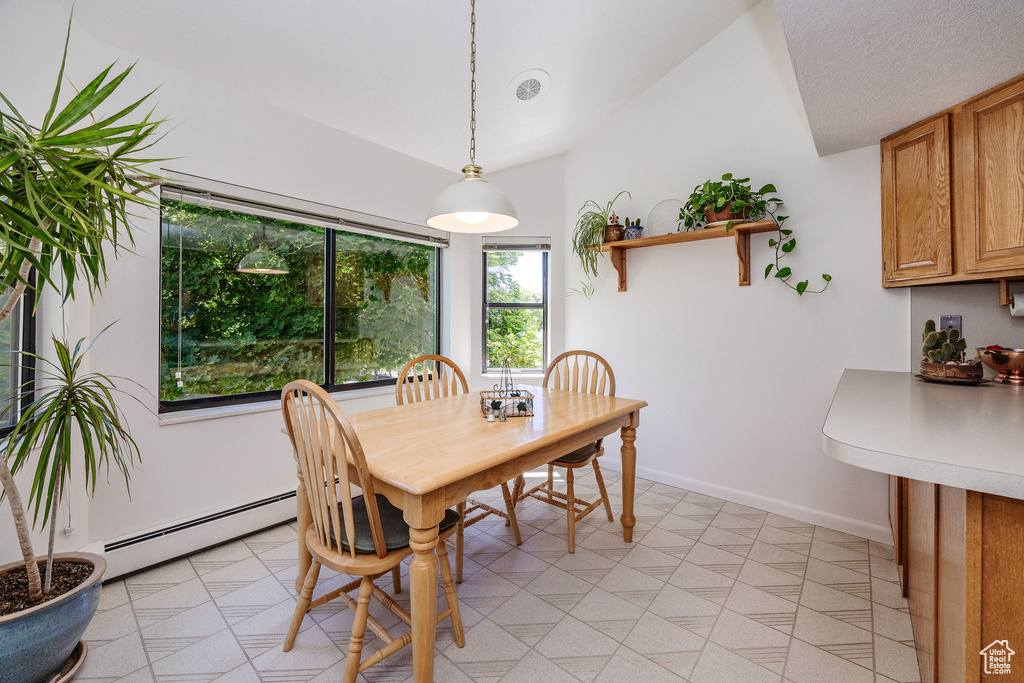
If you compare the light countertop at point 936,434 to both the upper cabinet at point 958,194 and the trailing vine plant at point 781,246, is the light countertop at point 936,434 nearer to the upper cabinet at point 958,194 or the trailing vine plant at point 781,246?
the upper cabinet at point 958,194

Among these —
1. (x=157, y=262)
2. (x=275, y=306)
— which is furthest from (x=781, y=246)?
(x=157, y=262)

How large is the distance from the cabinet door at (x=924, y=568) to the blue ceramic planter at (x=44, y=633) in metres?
2.60

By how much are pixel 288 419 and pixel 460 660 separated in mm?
1058

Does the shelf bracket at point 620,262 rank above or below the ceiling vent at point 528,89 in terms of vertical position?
below

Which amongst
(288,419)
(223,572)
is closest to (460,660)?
(288,419)

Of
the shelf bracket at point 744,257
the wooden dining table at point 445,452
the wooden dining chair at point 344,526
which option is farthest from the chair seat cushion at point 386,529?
the shelf bracket at point 744,257

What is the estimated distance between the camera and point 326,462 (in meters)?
1.29

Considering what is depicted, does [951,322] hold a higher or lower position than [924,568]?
higher

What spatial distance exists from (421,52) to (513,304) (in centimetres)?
208

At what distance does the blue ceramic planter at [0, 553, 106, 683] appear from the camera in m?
1.27

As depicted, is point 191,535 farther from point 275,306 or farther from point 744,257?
point 744,257

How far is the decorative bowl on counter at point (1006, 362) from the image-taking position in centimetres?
184

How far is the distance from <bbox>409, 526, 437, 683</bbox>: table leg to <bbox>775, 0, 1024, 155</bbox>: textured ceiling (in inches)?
78.7

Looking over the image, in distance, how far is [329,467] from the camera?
1.30 m
